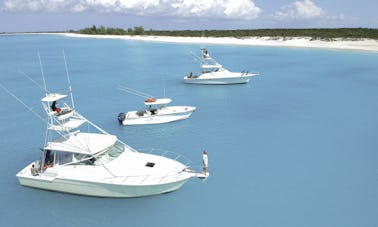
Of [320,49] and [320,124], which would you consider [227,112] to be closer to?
[320,124]

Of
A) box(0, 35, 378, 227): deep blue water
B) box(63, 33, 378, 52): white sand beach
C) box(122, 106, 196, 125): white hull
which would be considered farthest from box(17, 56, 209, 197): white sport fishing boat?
box(63, 33, 378, 52): white sand beach

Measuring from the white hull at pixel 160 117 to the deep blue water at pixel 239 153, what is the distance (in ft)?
2.14

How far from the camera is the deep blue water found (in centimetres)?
1602

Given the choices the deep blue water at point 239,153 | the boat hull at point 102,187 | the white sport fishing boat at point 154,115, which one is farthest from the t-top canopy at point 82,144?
the white sport fishing boat at point 154,115

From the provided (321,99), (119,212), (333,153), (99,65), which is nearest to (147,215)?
(119,212)

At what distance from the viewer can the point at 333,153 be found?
22.9 meters

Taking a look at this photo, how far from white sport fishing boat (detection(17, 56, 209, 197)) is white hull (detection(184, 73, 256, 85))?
31831mm

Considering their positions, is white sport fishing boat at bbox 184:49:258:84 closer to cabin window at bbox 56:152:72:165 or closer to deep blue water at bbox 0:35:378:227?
deep blue water at bbox 0:35:378:227

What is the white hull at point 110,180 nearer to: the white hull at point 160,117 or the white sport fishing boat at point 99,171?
the white sport fishing boat at point 99,171

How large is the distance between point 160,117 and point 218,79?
21.2 m

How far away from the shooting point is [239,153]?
2300cm

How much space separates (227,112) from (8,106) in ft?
82.4

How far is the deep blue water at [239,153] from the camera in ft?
52.5

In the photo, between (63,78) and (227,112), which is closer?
(227,112)
